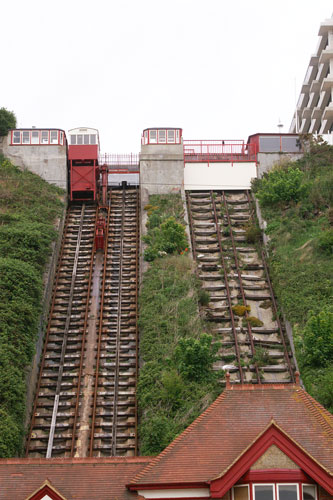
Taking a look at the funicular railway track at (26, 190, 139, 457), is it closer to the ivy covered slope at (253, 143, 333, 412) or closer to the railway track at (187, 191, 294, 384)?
the railway track at (187, 191, 294, 384)

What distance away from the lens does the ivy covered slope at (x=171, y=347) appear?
2659 cm

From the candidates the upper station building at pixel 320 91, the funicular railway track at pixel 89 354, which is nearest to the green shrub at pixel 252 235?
the funicular railway track at pixel 89 354

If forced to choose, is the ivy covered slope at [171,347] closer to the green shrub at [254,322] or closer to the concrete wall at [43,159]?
the green shrub at [254,322]

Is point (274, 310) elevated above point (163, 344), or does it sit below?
above

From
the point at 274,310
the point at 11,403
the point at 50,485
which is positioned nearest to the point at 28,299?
the point at 11,403

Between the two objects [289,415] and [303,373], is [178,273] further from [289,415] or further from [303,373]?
[289,415]

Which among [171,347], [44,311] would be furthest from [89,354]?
[171,347]

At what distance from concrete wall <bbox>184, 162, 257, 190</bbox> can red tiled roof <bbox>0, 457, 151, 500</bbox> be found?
33.9 meters

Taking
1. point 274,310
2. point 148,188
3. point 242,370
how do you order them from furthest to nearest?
1. point 148,188
2. point 274,310
3. point 242,370

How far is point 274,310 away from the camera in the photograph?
114 ft

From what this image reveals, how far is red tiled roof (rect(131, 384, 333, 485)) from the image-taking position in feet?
50.9

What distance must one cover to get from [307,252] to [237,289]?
434 centimetres

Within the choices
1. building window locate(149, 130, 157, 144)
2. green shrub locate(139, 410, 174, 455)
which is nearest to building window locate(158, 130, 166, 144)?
building window locate(149, 130, 157, 144)

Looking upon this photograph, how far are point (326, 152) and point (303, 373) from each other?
25202 mm
